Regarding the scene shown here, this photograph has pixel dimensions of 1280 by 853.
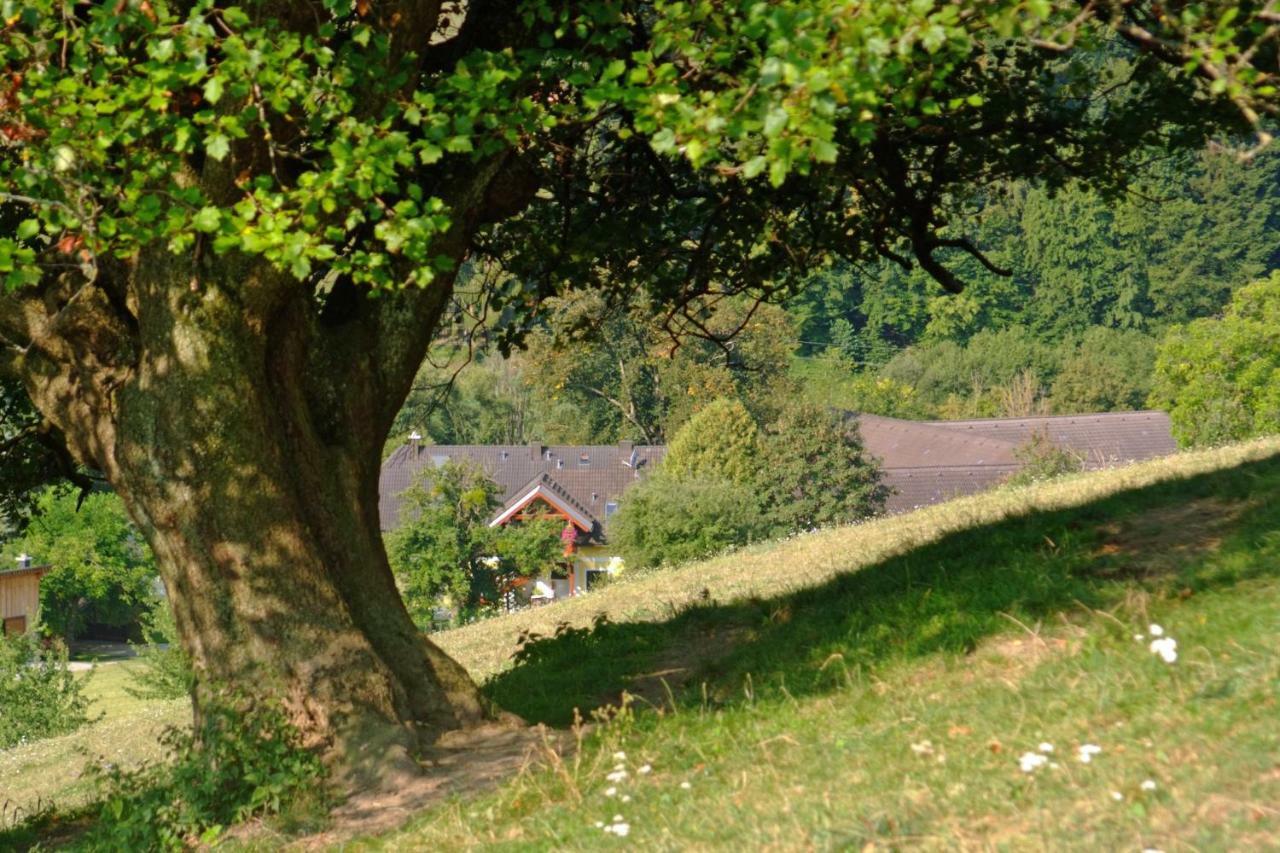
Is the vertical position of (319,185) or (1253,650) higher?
(319,185)

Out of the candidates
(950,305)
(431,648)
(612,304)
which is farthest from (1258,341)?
(431,648)

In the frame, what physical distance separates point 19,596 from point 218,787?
198 ft

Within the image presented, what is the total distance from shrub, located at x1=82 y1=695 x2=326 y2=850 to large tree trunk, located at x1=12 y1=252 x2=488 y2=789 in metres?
0.15

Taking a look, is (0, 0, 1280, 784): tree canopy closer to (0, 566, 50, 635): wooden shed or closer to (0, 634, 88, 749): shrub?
(0, 634, 88, 749): shrub

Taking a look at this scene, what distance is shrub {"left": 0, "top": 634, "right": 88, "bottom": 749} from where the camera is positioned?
1351 inches

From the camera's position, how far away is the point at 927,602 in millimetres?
8547

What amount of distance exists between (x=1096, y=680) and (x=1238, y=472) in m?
5.82

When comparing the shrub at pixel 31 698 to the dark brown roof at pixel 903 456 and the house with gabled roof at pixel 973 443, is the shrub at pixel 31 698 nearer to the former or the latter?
the dark brown roof at pixel 903 456

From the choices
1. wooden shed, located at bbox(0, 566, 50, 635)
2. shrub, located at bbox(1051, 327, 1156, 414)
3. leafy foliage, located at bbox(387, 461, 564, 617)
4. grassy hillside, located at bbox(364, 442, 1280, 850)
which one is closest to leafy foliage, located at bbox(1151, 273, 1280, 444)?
leafy foliage, located at bbox(387, 461, 564, 617)

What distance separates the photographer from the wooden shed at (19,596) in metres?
60.3

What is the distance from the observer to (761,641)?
369 inches

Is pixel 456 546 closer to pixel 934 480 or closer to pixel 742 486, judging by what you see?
pixel 742 486

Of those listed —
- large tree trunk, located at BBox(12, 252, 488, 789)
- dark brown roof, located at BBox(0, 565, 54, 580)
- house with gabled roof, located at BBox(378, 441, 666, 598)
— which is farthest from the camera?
house with gabled roof, located at BBox(378, 441, 666, 598)

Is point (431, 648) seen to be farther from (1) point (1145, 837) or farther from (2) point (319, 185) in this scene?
(1) point (1145, 837)
